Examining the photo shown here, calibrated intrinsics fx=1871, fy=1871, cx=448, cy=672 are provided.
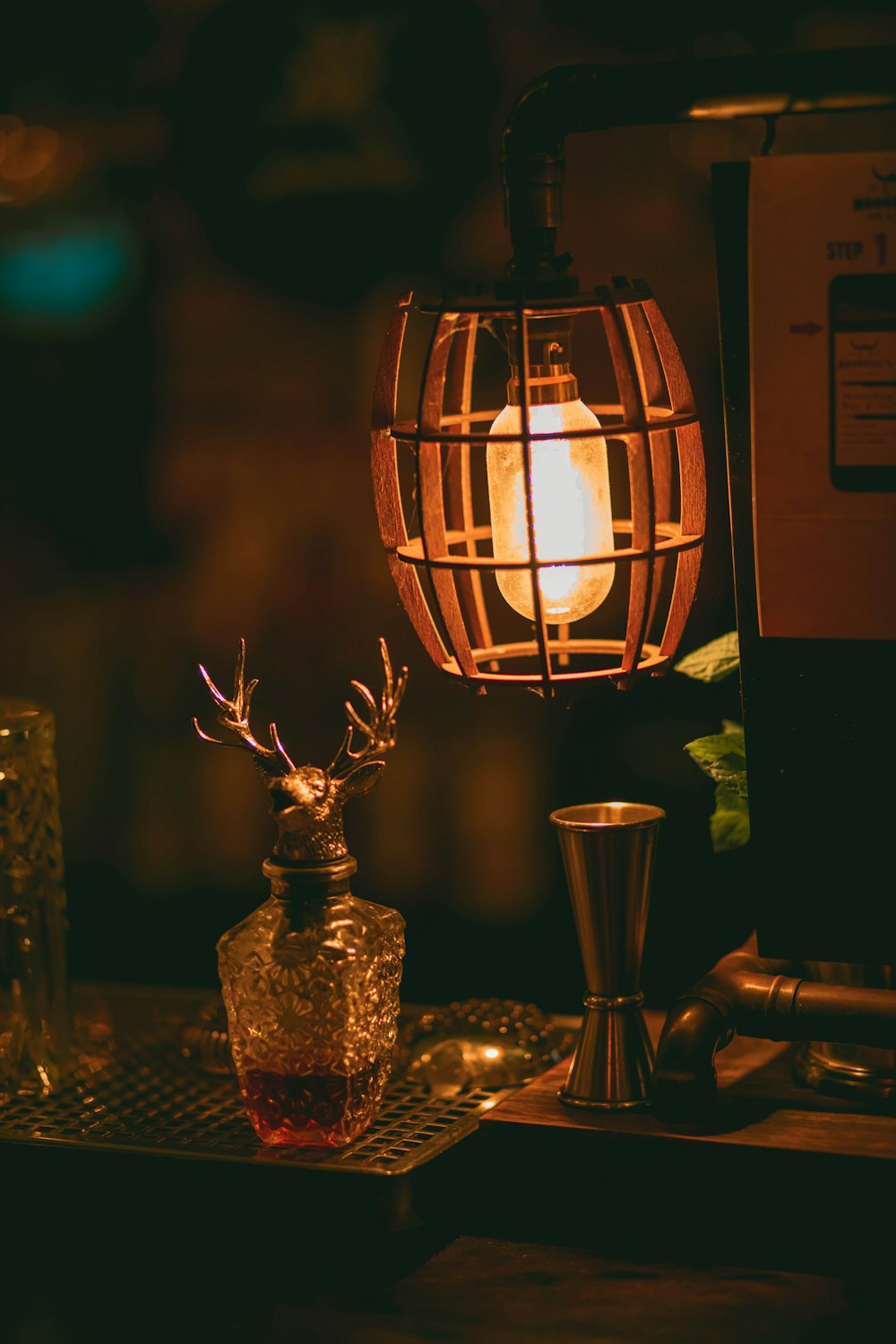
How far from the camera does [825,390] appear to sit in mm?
1648

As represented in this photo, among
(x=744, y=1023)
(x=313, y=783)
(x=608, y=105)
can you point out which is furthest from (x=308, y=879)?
(x=608, y=105)

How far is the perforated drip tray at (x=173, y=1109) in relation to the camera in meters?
1.84

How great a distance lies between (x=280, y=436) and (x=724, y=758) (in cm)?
69

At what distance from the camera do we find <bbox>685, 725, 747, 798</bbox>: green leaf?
77.6 inches

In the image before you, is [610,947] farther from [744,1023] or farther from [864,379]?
[864,379]

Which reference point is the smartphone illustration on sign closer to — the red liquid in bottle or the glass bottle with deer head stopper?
the glass bottle with deer head stopper

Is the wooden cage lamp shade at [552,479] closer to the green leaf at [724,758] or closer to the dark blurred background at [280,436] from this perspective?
the green leaf at [724,758]

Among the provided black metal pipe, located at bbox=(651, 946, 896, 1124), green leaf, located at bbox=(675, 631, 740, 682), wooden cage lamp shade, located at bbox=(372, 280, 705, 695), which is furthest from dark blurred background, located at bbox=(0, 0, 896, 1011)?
black metal pipe, located at bbox=(651, 946, 896, 1124)

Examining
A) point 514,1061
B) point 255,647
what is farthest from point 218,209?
point 514,1061

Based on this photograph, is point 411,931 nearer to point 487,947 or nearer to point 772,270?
point 487,947

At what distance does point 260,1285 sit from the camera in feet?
5.71

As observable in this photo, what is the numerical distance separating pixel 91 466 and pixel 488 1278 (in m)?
1.14

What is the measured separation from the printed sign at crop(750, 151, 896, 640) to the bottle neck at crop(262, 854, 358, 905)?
1.63ft

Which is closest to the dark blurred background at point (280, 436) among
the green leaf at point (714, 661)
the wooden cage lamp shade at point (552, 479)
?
the green leaf at point (714, 661)
